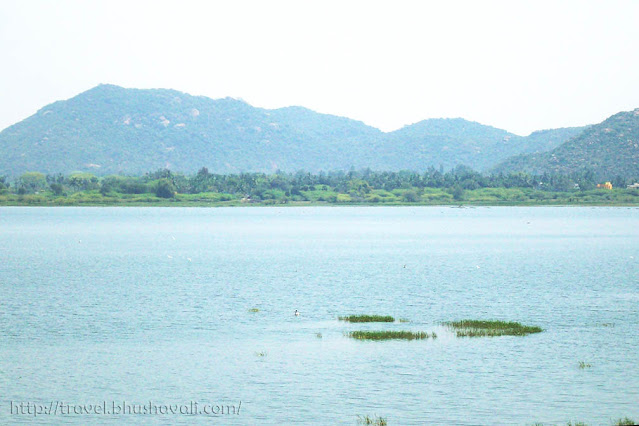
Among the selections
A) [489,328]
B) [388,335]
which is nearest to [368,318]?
[388,335]

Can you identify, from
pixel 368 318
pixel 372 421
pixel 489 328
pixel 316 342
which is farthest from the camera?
pixel 368 318

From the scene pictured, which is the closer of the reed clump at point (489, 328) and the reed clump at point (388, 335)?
the reed clump at point (388, 335)

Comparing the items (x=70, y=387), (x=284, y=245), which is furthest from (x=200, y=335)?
(x=284, y=245)

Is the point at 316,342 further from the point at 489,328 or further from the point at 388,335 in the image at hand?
the point at 489,328

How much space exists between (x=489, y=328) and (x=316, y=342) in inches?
446

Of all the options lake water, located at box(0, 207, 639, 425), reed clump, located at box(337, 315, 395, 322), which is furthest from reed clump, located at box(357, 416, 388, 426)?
reed clump, located at box(337, 315, 395, 322)

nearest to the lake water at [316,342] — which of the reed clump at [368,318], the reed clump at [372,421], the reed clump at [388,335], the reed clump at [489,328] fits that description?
the reed clump at [372,421]

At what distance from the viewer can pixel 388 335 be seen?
Answer: 46750 mm

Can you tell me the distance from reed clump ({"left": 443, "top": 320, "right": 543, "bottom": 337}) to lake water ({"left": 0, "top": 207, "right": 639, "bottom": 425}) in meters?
1.11

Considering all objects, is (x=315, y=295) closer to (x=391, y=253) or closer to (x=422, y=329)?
(x=422, y=329)

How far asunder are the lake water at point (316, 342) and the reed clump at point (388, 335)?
0.95 metres

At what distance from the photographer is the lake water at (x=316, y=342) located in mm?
33344

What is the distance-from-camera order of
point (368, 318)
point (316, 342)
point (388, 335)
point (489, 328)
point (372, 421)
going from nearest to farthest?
point (372, 421), point (316, 342), point (388, 335), point (489, 328), point (368, 318)

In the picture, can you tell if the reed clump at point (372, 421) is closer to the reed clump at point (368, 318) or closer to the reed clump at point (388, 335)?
the reed clump at point (388, 335)
